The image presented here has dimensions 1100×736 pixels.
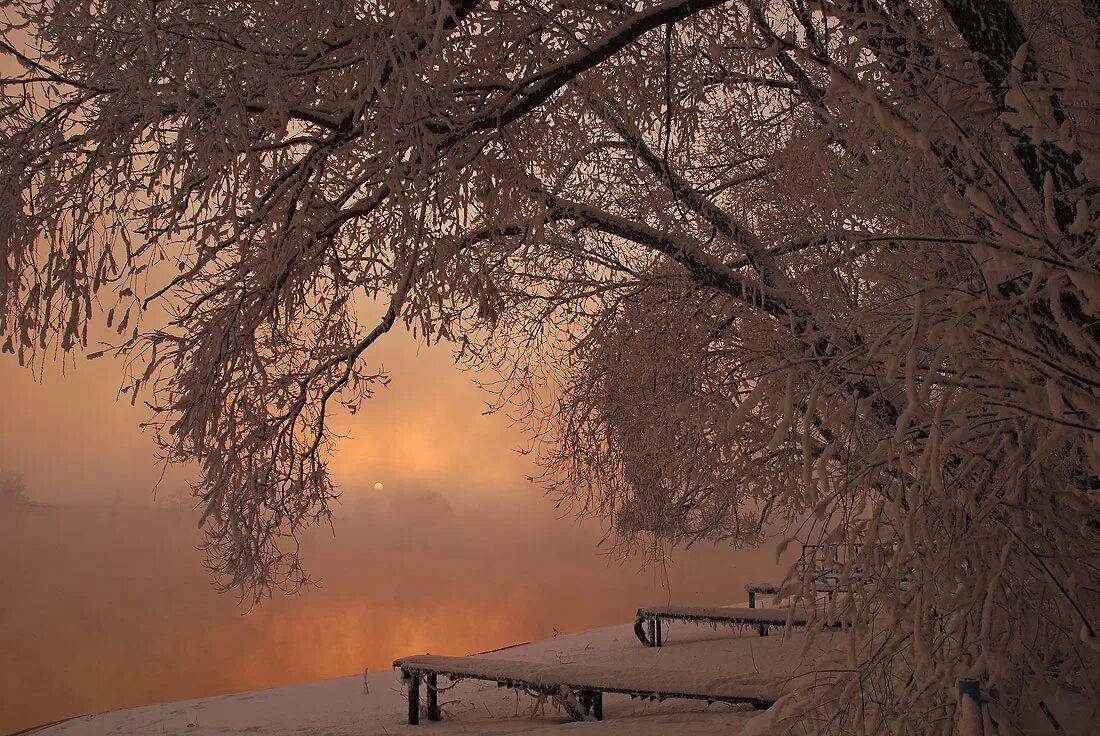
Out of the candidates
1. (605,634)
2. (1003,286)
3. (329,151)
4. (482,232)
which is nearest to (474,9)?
(329,151)

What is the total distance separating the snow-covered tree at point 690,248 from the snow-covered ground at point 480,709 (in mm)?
1883

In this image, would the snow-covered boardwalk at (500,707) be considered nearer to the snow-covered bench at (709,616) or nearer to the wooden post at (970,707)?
the snow-covered bench at (709,616)

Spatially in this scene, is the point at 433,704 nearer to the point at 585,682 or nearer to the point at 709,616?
the point at 585,682

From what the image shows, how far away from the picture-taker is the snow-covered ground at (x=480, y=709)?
6227 mm

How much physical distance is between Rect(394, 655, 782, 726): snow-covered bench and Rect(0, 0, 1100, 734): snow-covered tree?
48.2 inches

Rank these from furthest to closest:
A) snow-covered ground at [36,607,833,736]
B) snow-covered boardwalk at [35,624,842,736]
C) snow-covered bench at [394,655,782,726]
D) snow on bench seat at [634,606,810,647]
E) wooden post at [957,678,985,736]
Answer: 1. snow on bench seat at [634,606,810,647]
2. snow-covered ground at [36,607,833,736]
3. snow-covered boardwalk at [35,624,842,736]
4. snow-covered bench at [394,655,782,726]
5. wooden post at [957,678,985,736]

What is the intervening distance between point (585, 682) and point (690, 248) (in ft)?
11.2

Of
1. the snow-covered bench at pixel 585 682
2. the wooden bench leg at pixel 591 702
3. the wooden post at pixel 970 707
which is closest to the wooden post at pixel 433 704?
the snow-covered bench at pixel 585 682

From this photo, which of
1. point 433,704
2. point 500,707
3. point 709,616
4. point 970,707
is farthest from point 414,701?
point 970,707

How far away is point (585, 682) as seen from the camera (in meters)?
6.35

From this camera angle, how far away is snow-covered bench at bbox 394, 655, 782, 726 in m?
5.75

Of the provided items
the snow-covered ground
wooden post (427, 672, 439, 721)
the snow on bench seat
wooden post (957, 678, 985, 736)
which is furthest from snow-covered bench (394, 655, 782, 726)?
wooden post (957, 678, 985, 736)

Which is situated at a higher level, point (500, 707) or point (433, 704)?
point (433, 704)

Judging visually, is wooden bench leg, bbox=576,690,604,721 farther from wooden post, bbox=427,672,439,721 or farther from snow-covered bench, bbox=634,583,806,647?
snow-covered bench, bbox=634,583,806,647
